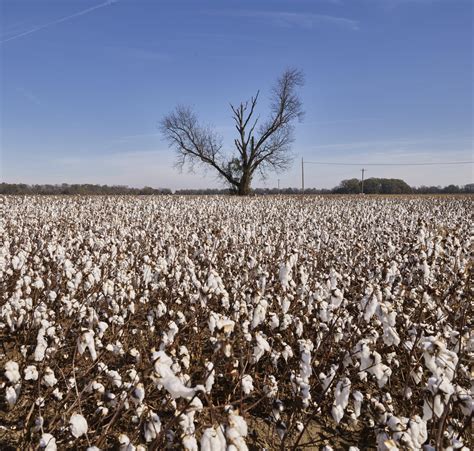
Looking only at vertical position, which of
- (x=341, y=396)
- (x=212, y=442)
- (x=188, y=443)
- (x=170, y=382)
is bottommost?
(x=341, y=396)

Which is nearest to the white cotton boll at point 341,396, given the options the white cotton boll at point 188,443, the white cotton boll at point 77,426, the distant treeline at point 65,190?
the white cotton boll at point 188,443

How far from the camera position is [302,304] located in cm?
498

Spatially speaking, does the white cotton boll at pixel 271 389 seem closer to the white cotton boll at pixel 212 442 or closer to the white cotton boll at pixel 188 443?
the white cotton boll at pixel 188 443

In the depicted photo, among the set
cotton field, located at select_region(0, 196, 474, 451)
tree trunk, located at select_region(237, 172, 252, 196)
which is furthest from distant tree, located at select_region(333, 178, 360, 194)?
cotton field, located at select_region(0, 196, 474, 451)

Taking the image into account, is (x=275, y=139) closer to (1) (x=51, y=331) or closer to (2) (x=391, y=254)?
(2) (x=391, y=254)

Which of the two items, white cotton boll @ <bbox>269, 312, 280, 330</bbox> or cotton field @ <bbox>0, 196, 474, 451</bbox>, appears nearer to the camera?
cotton field @ <bbox>0, 196, 474, 451</bbox>

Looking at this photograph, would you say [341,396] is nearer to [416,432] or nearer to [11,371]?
[416,432]

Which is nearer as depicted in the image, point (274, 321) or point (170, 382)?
point (170, 382)

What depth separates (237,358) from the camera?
13.1 feet

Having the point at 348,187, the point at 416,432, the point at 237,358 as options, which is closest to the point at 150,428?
the point at 416,432

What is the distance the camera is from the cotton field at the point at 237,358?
7.55ft

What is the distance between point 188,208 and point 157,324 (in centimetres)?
1445

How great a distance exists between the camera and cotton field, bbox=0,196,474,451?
2303 millimetres

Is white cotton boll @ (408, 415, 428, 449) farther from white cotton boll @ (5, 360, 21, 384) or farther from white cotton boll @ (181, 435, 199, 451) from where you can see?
white cotton boll @ (5, 360, 21, 384)
